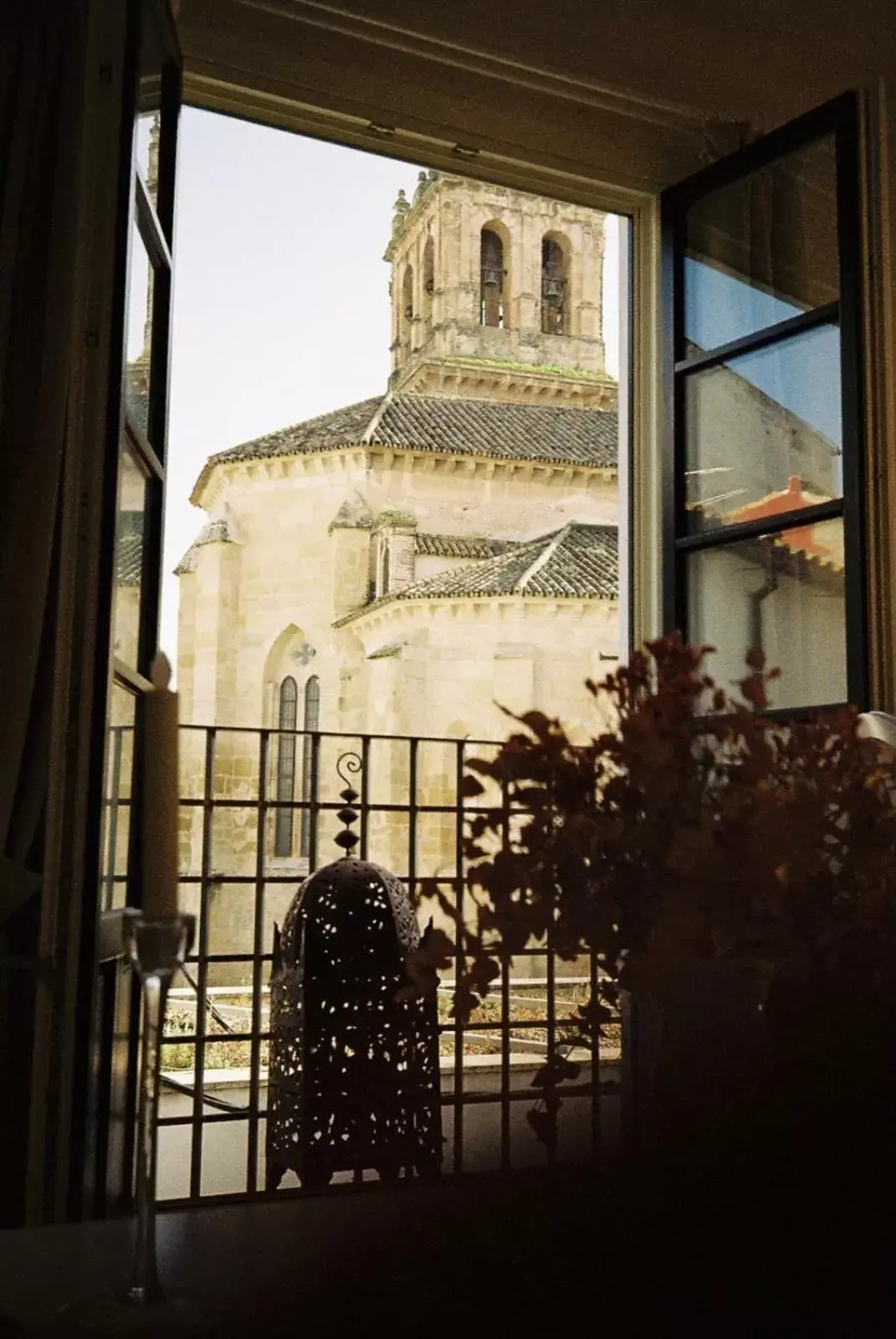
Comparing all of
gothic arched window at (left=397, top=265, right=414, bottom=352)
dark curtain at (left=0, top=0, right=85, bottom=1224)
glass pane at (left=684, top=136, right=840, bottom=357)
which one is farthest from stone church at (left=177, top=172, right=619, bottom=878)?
dark curtain at (left=0, top=0, right=85, bottom=1224)

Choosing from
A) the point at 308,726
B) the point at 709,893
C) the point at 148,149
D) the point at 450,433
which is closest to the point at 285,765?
the point at 308,726

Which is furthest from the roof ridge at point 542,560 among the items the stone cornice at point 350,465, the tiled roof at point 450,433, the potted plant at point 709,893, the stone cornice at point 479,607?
the potted plant at point 709,893

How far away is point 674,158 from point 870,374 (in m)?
0.84

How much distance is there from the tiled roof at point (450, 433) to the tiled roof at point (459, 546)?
1.32 metres

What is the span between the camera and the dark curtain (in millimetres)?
1780

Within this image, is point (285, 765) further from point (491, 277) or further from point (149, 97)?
point (149, 97)

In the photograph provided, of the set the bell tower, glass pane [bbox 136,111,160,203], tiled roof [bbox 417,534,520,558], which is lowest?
glass pane [bbox 136,111,160,203]

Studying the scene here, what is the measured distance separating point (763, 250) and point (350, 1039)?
6.83 ft

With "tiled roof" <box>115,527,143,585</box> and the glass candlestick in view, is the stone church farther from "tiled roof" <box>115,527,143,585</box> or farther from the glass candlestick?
the glass candlestick

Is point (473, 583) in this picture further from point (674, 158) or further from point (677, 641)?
point (677, 641)

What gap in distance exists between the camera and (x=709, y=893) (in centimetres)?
65

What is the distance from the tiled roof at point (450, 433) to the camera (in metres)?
19.9

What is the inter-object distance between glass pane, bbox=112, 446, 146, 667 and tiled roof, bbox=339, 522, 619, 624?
47.3 ft

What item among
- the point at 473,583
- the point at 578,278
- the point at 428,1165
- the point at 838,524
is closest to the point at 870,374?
the point at 838,524
